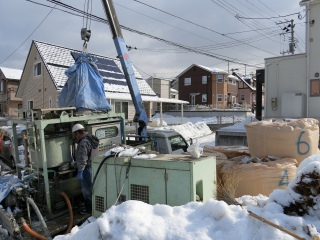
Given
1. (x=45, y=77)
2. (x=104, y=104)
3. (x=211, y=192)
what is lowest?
(x=211, y=192)

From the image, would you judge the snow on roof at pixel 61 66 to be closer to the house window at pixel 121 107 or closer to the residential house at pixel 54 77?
the residential house at pixel 54 77

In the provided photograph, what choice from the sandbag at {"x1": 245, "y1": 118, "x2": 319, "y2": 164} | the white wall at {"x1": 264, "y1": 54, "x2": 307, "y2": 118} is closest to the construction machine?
the sandbag at {"x1": 245, "y1": 118, "x2": 319, "y2": 164}

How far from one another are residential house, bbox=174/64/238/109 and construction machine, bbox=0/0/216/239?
35.0 m

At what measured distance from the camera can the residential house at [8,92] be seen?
37531 millimetres

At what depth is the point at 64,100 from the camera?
633 centimetres

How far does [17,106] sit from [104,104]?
119ft

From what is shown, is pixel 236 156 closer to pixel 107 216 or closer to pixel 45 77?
pixel 107 216

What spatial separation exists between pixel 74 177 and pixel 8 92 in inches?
1435

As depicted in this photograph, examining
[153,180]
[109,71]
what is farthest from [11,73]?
[153,180]

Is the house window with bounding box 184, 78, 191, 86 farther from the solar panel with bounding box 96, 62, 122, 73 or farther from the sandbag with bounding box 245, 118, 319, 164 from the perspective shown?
the sandbag with bounding box 245, 118, 319, 164

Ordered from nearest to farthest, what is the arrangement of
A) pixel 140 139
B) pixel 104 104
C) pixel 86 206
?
pixel 86 206 → pixel 104 104 → pixel 140 139

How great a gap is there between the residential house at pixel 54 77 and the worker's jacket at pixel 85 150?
1173cm

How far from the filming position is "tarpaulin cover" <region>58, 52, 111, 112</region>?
598 cm

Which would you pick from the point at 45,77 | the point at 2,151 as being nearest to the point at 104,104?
the point at 2,151
